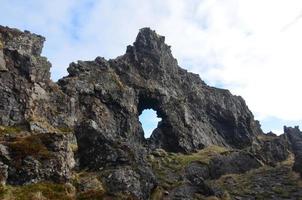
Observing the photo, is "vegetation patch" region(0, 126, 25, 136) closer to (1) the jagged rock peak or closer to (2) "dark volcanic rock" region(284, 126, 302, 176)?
(1) the jagged rock peak

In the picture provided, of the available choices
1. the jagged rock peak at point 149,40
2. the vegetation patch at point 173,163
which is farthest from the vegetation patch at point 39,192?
the jagged rock peak at point 149,40

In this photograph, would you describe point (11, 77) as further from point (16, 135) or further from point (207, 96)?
point (207, 96)

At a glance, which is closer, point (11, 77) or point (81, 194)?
point (81, 194)

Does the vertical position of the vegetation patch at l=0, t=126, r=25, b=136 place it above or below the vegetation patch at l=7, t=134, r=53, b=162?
above

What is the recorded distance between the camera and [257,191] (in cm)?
7731

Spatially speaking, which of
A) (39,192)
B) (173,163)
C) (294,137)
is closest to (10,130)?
(39,192)

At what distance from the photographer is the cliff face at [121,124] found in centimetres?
5550

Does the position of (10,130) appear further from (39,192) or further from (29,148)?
(39,192)

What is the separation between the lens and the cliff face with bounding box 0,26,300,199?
55.5 metres

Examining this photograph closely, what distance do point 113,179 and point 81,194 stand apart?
5928 mm

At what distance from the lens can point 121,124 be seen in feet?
326

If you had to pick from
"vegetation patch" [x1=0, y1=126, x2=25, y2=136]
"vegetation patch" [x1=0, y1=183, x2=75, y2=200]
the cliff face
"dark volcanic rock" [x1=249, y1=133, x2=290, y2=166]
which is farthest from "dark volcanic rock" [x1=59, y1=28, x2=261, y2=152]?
"vegetation patch" [x1=0, y1=183, x2=75, y2=200]

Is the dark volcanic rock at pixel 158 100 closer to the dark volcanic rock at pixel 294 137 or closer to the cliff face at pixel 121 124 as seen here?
the cliff face at pixel 121 124

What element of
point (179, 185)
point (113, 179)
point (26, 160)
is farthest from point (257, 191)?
point (26, 160)
